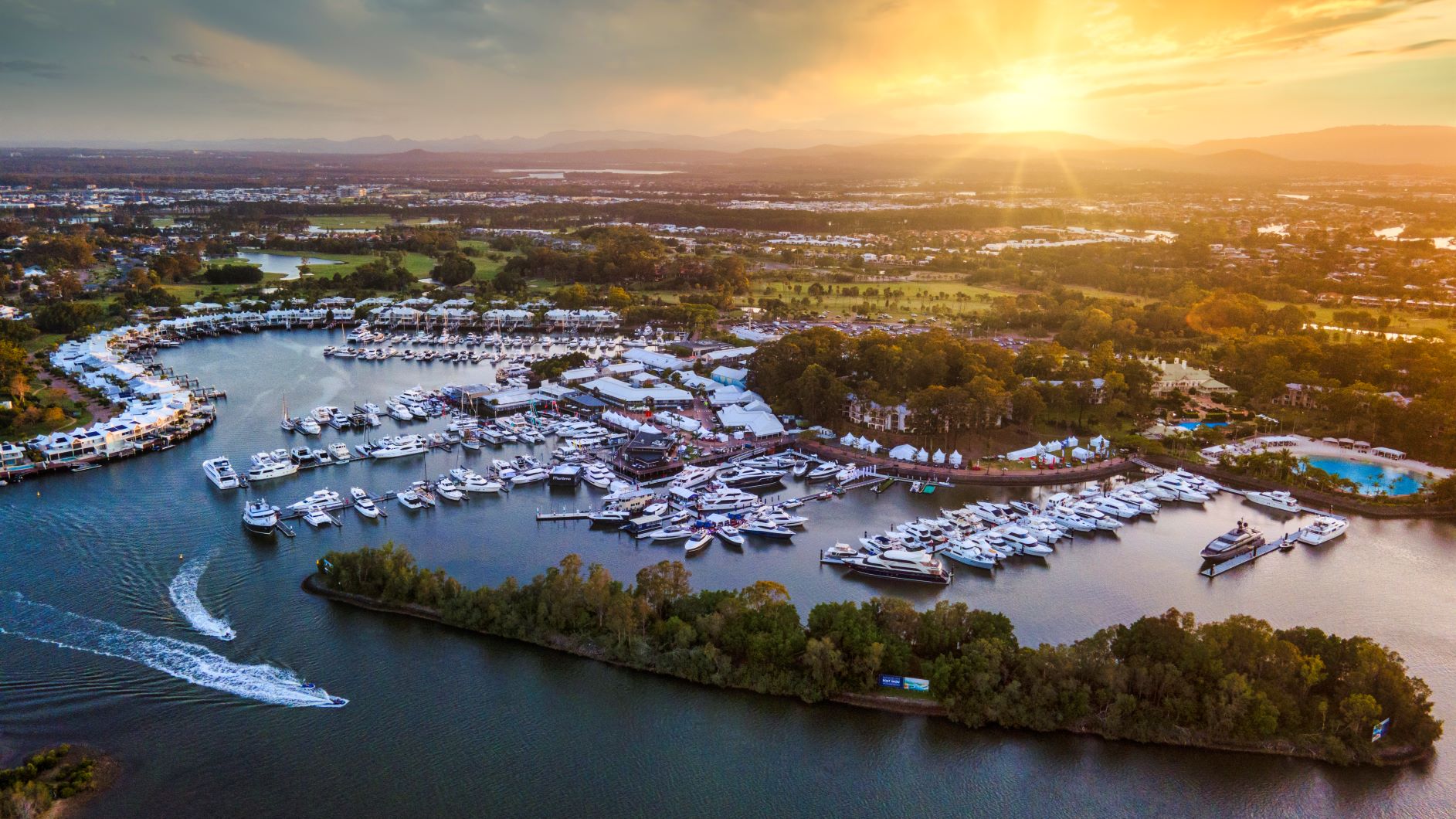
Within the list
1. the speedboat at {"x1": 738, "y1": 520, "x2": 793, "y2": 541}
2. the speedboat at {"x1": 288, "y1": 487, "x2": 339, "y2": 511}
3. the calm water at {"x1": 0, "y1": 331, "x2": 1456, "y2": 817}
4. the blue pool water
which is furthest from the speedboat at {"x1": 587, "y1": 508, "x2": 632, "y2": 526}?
the blue pool water

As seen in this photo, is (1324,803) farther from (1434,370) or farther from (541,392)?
(541,392)

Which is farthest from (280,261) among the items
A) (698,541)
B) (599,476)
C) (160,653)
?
(698,541)

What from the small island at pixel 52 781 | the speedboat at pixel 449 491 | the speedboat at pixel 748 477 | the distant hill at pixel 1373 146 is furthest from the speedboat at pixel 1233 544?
the distant hill at pixel 1373 146

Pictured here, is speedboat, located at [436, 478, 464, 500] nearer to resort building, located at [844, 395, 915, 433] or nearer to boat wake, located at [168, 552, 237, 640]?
boat wake, located at [168, 552, 237, 640]

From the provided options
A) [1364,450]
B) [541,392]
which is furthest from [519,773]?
[1364,450]

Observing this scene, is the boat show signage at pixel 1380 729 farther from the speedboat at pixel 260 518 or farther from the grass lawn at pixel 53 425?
the grass lawn at pixel 53 425

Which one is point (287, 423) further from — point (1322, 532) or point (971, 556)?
point (1322, 532)
